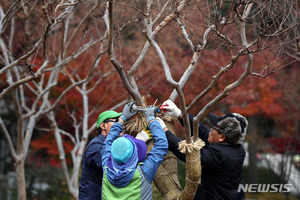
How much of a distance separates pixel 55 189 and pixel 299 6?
10.6 meters

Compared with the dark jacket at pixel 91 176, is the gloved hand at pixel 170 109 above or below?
above

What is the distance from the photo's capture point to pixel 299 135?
13.8m

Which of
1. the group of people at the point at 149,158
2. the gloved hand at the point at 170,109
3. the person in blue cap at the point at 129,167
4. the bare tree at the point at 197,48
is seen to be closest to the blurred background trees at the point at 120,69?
the bare tree at the point at 197,48

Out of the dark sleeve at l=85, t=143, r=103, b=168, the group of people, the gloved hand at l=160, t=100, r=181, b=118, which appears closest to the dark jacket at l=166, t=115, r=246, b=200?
the group of people

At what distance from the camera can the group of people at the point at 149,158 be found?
11.4 feet

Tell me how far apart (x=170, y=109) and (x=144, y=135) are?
409mm

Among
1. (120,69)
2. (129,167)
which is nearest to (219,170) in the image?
(129,167)

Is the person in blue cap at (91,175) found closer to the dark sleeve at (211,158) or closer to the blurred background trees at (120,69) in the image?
the blurred background trees at (120,69)

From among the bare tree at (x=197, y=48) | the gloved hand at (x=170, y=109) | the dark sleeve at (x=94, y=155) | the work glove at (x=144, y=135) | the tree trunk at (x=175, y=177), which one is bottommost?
the tree trunk at (x=175, y=177)

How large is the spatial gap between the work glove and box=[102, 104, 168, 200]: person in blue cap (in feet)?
1.36

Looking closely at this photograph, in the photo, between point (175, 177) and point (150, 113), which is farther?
point (175, 177)

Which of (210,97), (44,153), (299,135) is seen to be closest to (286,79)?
(299,135)

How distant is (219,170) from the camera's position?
153 inches

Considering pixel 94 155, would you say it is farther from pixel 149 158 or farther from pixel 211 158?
pixel 211 158
